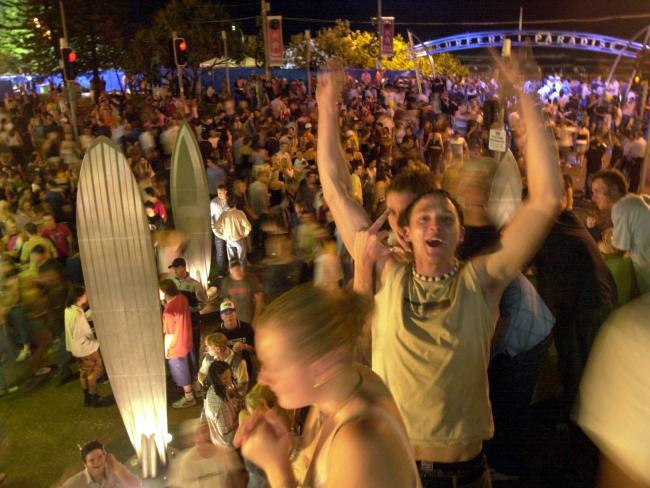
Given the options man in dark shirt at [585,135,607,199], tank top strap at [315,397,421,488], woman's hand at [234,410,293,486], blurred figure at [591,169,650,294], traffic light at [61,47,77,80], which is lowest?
man in dark shirt at [585,135,607,199]

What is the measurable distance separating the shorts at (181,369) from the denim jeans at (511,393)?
9.12ft

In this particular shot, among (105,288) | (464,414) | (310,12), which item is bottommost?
(105,288)

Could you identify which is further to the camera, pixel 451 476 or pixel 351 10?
pixel 351 10

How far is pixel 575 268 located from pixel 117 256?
2.87 meters

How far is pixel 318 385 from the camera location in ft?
4.38

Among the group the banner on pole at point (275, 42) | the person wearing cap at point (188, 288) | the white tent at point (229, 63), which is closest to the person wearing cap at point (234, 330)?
the person wearing cap at point (188, 288)

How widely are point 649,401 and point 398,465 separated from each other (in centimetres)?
71

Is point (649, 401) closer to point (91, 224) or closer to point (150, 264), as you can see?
point (150, 264)

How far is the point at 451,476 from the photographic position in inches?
74.4

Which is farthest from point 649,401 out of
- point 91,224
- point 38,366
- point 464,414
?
point 38,366

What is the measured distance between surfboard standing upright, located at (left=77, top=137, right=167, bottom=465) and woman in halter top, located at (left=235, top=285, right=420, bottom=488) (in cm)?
260

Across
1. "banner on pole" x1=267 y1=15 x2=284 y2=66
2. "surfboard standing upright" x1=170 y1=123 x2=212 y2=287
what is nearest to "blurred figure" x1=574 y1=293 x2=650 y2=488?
"surfboard standing upright" x1=170 y1=123 x2=212 y2=287

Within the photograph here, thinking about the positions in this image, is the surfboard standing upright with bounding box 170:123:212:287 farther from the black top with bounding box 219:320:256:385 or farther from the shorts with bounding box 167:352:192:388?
the black top with bounding box 219:320:256:385

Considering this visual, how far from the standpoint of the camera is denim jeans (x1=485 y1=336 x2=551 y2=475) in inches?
137
